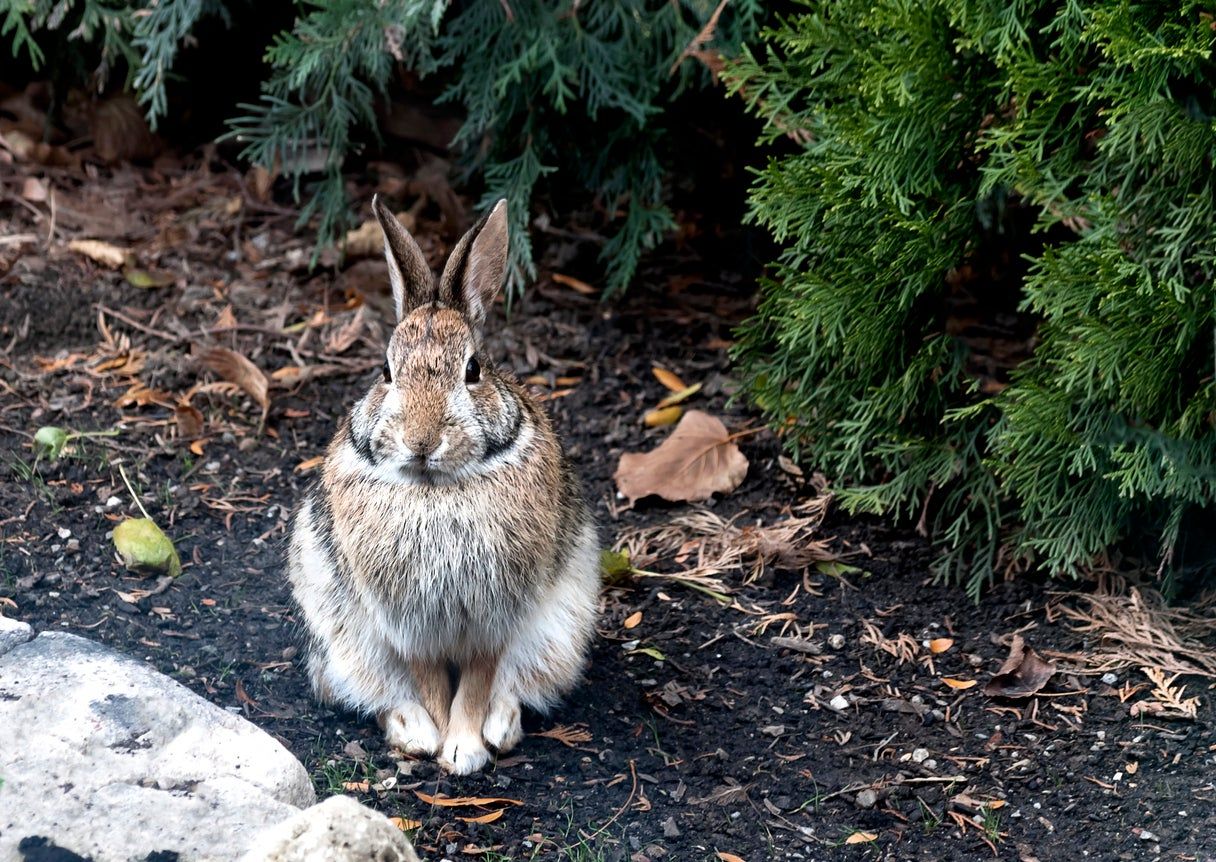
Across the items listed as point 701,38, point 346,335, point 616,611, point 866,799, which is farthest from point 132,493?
point 866,799

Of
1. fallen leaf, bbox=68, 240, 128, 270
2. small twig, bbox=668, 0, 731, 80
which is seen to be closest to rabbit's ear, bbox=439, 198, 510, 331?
small twig, bbox=668, 0, 731, 80

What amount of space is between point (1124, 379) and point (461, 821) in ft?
7.92

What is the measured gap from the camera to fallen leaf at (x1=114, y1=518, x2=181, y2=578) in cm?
480

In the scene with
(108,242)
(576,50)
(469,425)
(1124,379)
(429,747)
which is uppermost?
(576,50)

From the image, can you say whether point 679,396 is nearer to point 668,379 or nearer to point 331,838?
point 668,379

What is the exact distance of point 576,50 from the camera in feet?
19.7

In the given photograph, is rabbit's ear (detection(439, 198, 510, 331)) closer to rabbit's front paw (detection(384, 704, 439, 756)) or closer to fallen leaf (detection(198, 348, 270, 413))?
rabbit's front paw (detection(384, 704, 439, 756))

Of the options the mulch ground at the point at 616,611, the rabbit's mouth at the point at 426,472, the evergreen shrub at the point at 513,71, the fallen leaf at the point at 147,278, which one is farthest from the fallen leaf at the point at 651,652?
the fallen leaf at the point at 147,278

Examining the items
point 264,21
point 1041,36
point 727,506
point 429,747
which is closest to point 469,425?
point 429,747

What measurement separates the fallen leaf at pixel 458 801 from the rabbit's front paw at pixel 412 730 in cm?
25

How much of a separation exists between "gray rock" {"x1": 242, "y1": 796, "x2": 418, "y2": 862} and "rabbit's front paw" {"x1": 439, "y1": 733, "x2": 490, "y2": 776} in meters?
1.19

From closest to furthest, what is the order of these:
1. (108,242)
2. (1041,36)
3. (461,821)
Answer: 1. (461,821)
2. (1041,36)
3. (108,242)

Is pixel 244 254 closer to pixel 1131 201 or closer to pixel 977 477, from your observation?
pixel 977 477

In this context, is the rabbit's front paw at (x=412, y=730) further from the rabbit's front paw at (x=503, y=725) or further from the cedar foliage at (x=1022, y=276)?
the cedar foliage at (x=1022, y=276)
